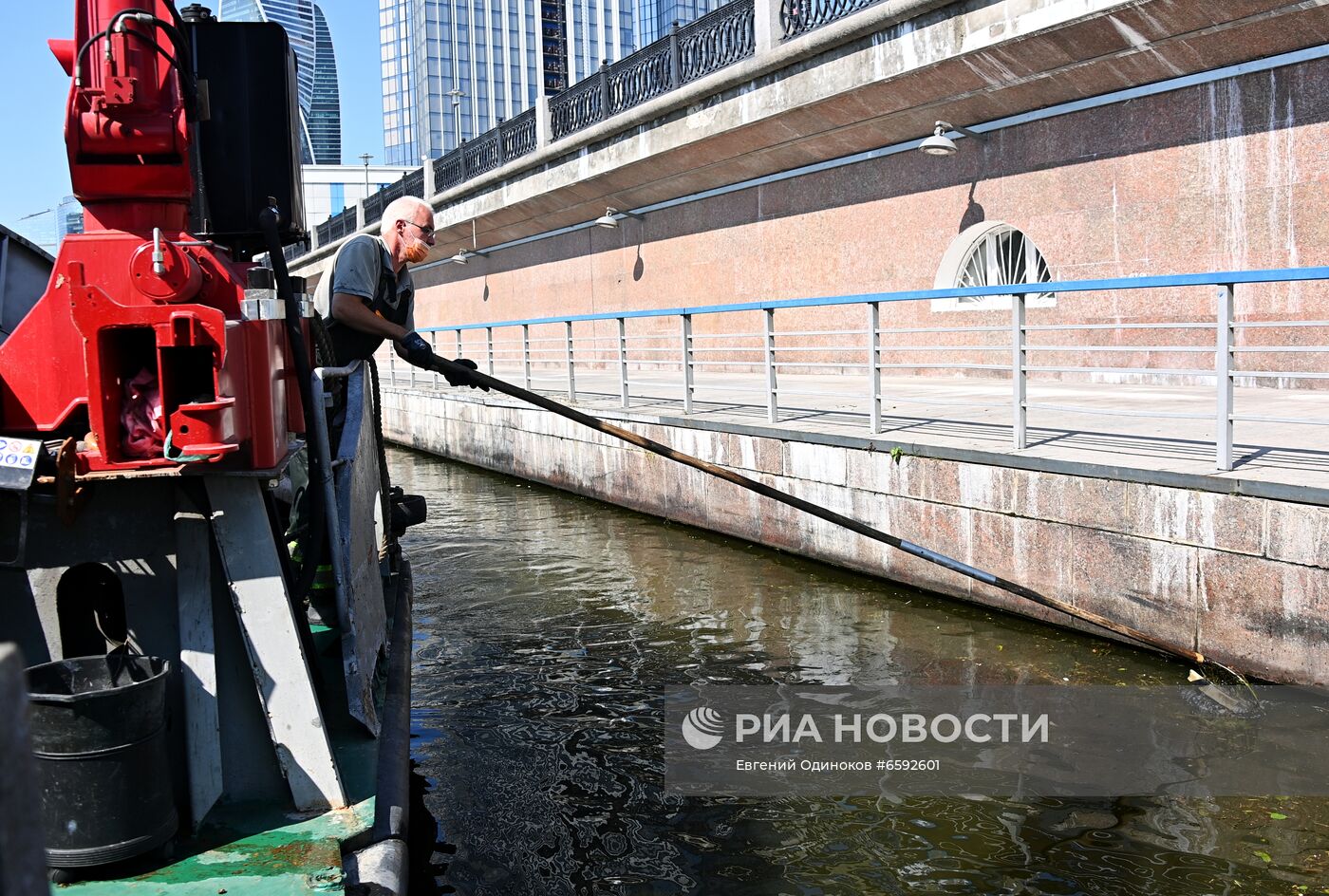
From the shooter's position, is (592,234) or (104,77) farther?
(592,234)

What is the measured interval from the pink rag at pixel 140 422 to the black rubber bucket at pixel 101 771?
672mm

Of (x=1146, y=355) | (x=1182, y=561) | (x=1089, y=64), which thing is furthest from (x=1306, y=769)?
(x=1089, y=64)

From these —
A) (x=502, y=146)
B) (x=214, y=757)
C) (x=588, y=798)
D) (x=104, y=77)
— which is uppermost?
(x=502, y=146)

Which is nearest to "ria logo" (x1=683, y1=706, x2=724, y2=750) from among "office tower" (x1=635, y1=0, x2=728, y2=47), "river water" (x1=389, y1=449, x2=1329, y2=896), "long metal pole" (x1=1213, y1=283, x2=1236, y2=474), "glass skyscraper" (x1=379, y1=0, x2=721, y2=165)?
"river water" (x1=389, y1=449, x2=1329, y2=896)

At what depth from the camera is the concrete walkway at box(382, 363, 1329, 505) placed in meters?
5.92

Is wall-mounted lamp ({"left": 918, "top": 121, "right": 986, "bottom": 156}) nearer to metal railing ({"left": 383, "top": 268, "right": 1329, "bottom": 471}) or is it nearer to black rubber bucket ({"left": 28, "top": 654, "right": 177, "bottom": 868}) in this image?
metal railing ({"left": 383, "top": 268, "right": 1329, "bottom": 471})

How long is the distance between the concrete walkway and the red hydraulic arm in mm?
4563

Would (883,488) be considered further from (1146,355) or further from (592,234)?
(592,234)

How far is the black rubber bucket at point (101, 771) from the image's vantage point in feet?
9.36

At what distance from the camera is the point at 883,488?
310 inches

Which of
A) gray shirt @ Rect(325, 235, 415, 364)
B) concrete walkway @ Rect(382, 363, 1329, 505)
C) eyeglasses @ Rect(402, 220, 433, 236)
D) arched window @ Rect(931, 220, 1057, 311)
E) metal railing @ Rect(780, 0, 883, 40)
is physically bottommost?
concrete walkway @ Rect(382, 363, 1329, 505)

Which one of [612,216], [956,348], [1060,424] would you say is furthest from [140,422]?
[612,216]

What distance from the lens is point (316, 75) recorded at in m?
167

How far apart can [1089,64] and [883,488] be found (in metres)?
5.36
